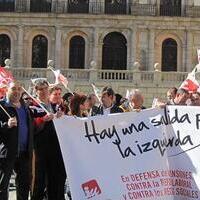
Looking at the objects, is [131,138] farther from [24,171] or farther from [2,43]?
[2,43]

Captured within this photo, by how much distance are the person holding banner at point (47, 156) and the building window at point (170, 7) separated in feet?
88.2

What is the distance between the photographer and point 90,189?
8.34 meters

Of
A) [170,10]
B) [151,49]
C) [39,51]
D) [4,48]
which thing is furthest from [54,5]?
[170,10]

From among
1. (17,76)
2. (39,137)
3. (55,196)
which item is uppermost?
(17,76)

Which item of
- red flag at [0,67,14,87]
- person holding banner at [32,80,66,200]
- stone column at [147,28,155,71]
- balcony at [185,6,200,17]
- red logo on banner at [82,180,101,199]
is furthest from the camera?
balcony at [185,6,200,17]

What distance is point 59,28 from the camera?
113 ft

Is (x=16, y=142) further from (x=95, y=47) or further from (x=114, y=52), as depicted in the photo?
(x=114, y=52)

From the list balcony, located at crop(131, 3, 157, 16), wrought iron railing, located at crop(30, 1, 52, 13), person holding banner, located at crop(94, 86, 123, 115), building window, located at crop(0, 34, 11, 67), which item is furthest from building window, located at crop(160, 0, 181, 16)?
person holding banner, located at crop(94, 86, 123, 115)

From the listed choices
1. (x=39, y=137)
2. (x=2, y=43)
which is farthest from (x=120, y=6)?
(x=39, y=137)

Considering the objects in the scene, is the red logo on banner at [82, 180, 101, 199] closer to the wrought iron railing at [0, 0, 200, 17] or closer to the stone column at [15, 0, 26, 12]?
the wrought iron railing at [0, 0, 200, 17]

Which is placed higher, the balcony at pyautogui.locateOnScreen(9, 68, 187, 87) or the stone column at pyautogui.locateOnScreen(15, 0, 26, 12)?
the stone column at pyautogui.locateOnScreen(15, 0, 26, 12)

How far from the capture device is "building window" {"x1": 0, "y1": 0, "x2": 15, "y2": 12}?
35094 mm

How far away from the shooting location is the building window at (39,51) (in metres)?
35.1

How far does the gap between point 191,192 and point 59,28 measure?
26.6 meters
